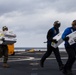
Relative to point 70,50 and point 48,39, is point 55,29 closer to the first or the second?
point 48,39

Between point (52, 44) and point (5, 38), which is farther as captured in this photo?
point (5, 38)

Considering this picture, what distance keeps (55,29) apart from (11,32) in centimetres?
297

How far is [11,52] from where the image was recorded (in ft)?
115

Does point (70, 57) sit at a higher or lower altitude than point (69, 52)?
lower

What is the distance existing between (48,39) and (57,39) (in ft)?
1.40

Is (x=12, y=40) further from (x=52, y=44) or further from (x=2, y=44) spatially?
(x=52, y=44)

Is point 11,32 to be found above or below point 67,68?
above

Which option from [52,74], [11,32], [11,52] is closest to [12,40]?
[11,32]

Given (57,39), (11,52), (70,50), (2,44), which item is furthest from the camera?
(11,52)

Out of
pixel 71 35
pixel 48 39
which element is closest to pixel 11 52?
pixel 48 39

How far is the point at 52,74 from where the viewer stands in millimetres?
14820

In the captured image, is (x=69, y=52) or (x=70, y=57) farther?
(x=69, y=52)

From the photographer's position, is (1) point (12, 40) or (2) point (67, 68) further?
(1) point (12, 40)

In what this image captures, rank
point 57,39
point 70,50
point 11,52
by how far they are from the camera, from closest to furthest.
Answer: point 70,50 → point 57,39 → point 11,52
